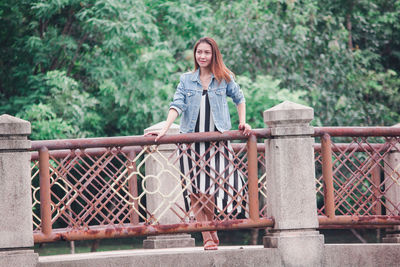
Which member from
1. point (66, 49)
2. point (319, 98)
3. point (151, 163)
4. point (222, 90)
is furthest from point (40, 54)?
point (222, 90)

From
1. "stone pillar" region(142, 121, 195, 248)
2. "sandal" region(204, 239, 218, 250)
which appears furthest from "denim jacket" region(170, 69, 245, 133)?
"stone pillar" region(142, 121, 195, 248)

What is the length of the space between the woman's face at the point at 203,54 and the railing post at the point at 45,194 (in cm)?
155

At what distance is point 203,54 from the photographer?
6.57 m

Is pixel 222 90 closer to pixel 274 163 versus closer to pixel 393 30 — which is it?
pixel 274 163

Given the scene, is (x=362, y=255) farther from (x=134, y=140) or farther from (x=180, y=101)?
(x=134, y=140)

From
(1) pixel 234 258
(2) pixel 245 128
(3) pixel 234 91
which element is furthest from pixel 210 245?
(3) pixel 234 91

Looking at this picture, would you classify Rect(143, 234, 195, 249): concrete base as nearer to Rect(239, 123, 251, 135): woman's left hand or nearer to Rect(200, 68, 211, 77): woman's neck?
Rect(239, 123, 251, 135): woman's left hand

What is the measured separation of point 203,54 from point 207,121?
1.98 ft

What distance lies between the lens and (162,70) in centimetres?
1532

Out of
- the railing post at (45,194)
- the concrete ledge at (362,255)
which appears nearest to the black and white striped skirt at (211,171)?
the concrete ledge at (362,255)

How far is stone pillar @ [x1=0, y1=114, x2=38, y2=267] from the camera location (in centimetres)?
602

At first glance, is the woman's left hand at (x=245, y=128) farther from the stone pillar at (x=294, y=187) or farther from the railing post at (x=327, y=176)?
the railing post at (x=327, y=176)

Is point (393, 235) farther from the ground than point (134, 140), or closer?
closer

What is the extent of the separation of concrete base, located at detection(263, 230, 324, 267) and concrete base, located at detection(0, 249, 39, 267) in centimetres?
212
